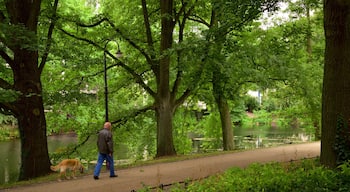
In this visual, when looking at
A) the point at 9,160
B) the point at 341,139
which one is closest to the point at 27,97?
the point at 341,139

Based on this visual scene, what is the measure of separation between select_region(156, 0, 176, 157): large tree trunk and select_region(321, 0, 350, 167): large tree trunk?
8488 millimetres

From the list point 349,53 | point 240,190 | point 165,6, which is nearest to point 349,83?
point 349,53

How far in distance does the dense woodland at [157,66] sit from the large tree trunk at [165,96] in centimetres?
5

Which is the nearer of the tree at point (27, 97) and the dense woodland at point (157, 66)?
the dense woodland at point (157, 66)

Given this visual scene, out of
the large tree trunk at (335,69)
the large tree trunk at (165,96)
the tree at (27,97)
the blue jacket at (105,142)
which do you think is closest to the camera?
the large tree trunk at (335,69)

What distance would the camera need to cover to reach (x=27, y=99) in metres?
12.8

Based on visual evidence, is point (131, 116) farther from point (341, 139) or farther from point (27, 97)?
point (341, 139)

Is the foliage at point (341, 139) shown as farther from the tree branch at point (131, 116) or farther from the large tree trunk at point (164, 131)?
the tree branch at point (131, 116)

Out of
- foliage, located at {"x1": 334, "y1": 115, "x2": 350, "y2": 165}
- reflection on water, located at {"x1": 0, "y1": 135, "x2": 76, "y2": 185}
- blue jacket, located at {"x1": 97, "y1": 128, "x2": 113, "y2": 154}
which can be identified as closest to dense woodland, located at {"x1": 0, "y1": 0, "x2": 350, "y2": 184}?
foliage, located at {"x1": 334, "y1": 115, "x2": 350, "y2": 165}

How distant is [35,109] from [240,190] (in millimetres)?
9091

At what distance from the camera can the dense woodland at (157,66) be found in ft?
35.9

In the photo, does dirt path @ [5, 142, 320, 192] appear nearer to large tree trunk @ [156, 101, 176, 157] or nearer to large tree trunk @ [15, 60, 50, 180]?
large tree trunk @ [15, 60, 50, 180]

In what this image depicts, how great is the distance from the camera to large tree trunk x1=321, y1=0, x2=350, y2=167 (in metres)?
9.26

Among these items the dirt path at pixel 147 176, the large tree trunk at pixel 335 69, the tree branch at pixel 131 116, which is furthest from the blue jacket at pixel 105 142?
the tree branch at pixel 131 116
